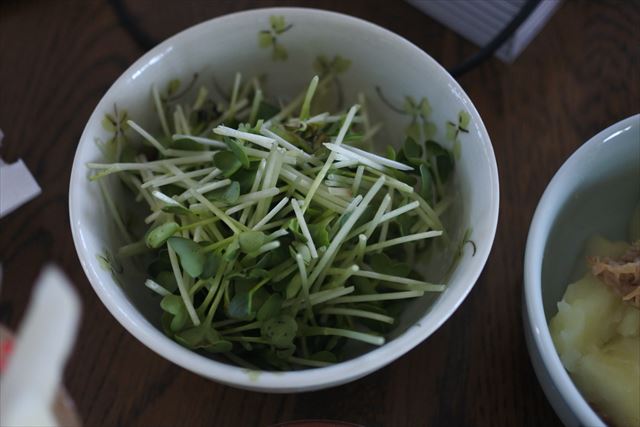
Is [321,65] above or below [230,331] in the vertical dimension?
above

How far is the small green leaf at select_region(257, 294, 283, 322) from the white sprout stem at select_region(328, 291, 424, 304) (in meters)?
0.05

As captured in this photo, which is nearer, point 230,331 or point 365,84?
point 230,331

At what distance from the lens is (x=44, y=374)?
23 cm

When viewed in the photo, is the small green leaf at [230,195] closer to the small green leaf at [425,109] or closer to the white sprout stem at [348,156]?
the white sprout stem at [348,156]

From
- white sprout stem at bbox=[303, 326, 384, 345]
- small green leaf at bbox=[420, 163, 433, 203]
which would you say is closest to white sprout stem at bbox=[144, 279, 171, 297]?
white sprout stem at bbox=[303, 326, 384, 345]

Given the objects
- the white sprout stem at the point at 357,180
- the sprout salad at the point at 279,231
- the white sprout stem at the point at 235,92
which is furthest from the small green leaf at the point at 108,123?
the white sprout stem at the point at 357,180

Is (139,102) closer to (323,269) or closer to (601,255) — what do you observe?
(323,269)

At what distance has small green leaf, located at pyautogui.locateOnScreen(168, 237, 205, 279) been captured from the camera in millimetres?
517

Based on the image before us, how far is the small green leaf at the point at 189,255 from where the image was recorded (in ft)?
1.69

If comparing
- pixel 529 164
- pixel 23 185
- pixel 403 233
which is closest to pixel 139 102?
pixel 23 185

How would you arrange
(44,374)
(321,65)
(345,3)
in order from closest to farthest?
1. (44,374)
2. (321,65)
3. (345,3)

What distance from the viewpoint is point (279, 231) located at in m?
0.52

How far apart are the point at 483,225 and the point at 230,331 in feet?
0.68

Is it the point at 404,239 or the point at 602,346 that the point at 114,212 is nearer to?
the point at 404,239
